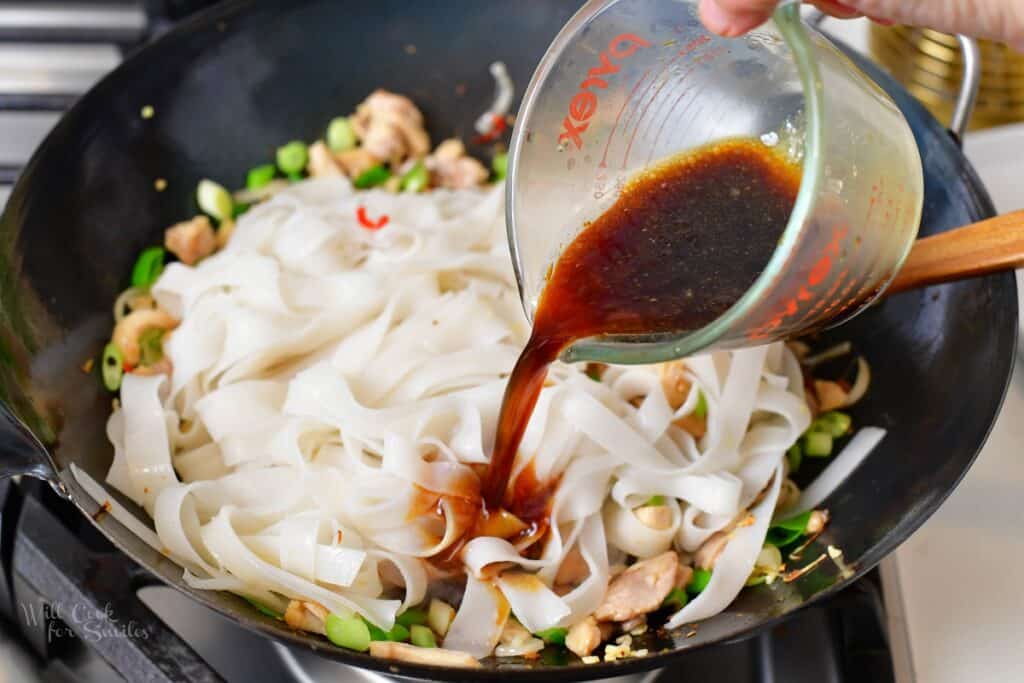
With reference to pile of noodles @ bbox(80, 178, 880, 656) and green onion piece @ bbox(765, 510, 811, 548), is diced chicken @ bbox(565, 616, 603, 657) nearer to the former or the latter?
pile of noodles @ bbox(80, 178, 880, 656)

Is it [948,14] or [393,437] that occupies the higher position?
[948,14]

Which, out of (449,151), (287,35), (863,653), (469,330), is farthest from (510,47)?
(863,653)

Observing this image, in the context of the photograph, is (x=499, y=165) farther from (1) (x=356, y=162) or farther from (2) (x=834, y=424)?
(2) (x=834, y=424)

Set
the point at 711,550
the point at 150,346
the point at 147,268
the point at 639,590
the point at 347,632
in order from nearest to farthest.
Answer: the point at 347,632
the point at 639,590
the point at 711,550
the point at 150,346
the point at 147,268

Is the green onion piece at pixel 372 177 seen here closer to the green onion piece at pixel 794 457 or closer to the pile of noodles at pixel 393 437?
the pile of noodles at pixel 393 437

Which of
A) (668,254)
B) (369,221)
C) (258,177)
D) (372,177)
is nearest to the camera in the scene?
(668,254)

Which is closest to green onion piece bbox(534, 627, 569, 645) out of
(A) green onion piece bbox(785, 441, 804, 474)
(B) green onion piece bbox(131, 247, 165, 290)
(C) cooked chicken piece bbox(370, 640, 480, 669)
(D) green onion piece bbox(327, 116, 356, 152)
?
(C) cooked chicken piece bbox(370, 640, 480, 669)

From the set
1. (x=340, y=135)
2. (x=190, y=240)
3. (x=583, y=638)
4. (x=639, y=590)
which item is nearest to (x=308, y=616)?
(x=583, y=638)
